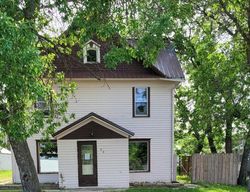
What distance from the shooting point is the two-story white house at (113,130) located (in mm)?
16344

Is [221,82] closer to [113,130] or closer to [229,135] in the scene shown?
[113,130]

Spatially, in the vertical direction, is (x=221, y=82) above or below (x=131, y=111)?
above

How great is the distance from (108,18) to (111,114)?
29.9 ft

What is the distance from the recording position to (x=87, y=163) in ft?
54.2

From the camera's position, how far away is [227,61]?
43.9ft

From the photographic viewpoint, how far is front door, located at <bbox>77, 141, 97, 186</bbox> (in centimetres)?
1633

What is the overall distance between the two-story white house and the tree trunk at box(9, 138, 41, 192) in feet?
20.3

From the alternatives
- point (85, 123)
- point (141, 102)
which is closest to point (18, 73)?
point (85, 123)

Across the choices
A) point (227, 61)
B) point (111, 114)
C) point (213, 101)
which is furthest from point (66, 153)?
point (227, 61)

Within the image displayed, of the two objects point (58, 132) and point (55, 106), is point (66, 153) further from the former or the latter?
point (55, 106)

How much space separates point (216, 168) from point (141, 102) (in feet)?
16.5

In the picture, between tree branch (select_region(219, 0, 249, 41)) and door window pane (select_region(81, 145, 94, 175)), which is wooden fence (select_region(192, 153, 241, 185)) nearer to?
door window pane (select_region(81, 145, 94, 175))

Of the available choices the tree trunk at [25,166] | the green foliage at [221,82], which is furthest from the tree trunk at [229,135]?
the tree trunk at [25,166]

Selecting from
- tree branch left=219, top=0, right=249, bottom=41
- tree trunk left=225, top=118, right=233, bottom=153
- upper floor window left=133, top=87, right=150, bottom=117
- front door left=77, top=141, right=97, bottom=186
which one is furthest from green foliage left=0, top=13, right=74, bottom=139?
tree trunk left=225, top=118, right=233, bottom=153
